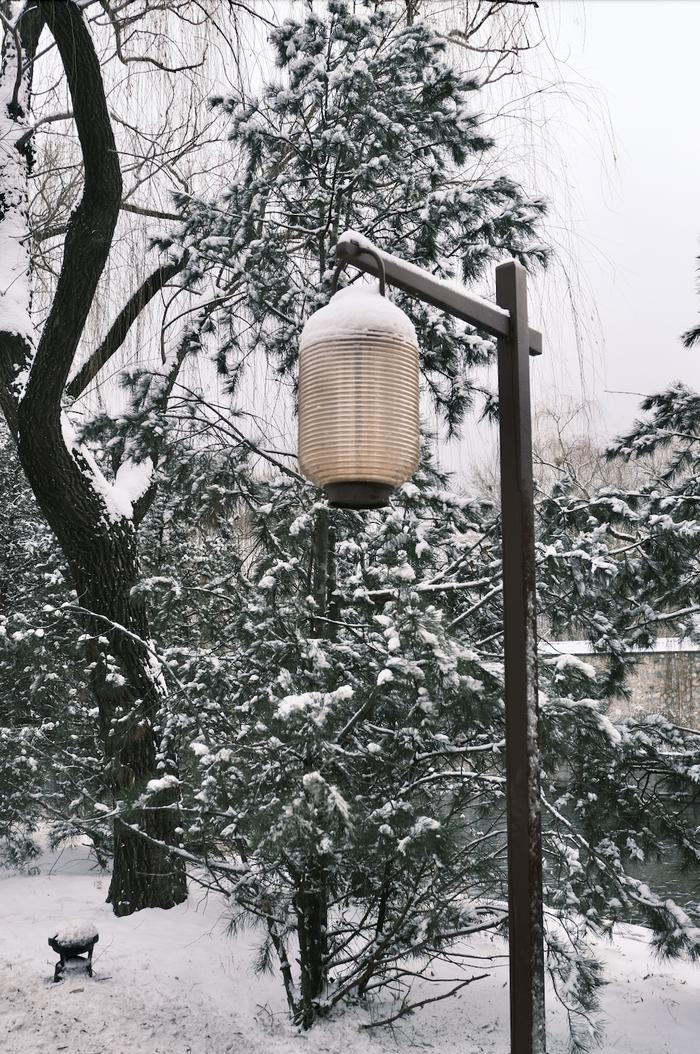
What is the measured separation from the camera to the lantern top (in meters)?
2.15

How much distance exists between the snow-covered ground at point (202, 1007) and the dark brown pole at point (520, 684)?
2172 mm

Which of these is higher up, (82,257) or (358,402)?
(82,257)

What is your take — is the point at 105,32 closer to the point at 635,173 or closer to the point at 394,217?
the point at 394,217

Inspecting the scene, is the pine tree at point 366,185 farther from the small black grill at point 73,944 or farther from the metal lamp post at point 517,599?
the small black grill at point 73,944

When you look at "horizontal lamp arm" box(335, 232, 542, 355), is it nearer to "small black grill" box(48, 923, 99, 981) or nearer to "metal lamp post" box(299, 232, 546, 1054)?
"metal lamp post" box(299, 232, 546, 1054)

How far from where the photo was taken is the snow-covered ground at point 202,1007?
14.6ft

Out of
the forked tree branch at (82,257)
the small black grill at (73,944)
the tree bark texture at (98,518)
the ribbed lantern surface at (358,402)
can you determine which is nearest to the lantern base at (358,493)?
the ribbed lantern surface at (358,402)

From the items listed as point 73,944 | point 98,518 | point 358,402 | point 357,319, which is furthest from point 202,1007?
point 357,319

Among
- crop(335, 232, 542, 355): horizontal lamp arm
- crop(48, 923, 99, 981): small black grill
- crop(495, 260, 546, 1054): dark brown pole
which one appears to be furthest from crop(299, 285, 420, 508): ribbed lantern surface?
crop(48, 923, 99, 981): small black grill

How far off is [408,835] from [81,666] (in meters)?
4.69

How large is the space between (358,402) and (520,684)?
3.47 ft

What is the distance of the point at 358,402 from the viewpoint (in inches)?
83.7

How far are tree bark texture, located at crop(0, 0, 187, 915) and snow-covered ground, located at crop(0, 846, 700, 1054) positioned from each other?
1.50ft

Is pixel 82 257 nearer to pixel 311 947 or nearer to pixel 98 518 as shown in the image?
pixel 98 518
